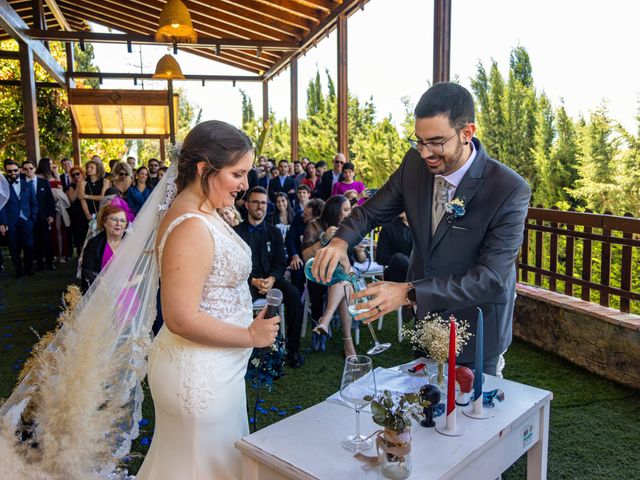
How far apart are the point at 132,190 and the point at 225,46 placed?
4959mm

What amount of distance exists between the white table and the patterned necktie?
676mm

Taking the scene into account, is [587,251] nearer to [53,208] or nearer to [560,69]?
[560,69]

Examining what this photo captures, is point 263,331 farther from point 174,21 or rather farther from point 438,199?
point 174,21

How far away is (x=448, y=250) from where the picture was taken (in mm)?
1931

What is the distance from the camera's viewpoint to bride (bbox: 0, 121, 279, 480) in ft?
4.99

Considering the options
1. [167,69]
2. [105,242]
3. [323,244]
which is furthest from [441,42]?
[105,242]

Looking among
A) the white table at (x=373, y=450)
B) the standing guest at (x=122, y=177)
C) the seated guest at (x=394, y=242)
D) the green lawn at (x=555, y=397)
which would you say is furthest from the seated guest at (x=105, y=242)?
the standing guest at (x=122, y=177)

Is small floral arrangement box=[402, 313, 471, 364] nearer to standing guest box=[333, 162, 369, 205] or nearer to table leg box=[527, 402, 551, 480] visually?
table leg box=[527, 402, 551, 480]

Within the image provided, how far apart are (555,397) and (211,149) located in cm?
303

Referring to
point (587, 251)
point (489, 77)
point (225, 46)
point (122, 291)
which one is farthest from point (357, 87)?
point (122, 291)

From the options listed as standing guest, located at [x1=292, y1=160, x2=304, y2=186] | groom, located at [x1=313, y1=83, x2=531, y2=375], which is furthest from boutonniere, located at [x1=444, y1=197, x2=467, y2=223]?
standing guest, located at [x1=292, y1=160, x2=304, y2=186]

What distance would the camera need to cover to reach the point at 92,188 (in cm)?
826

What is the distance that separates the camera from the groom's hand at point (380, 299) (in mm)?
1600

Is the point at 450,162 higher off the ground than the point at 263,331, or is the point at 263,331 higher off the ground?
the point at 450,162
